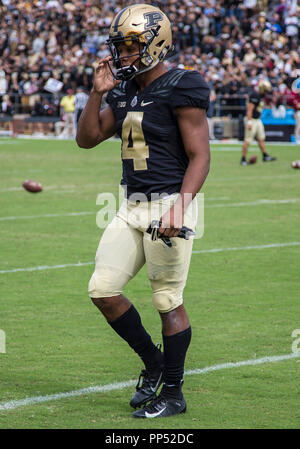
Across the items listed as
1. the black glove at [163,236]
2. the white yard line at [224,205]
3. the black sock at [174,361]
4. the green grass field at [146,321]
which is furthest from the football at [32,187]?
the black glove at [163,236]

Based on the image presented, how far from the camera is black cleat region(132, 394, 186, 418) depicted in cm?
420

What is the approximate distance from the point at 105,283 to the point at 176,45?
2697cm

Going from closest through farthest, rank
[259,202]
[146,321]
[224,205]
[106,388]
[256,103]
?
[106,388]
[146,321]
[224,205]
[259,202]
[256,103]

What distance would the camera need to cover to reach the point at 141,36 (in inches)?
164

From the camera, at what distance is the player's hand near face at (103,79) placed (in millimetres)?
4207

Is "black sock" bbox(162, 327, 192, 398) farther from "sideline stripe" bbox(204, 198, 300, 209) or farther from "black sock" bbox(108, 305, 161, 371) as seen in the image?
"sideline stripe" bbox(204, 198, 300, 209)

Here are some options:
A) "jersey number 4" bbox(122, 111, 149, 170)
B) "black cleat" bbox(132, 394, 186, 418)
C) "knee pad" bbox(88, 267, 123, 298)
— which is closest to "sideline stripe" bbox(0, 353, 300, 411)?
"black cleat" bbox(132, 394, 186, 418)

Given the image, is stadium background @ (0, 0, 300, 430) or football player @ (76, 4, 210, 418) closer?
football player @ (76, 4, 210, 418)

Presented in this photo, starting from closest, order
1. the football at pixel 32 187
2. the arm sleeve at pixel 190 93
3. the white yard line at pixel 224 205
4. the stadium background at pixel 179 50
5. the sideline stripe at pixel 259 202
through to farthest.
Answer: the arm sleeve at pixel 190 93
the white yard line at pixel 224 205
the sideline stripe at pixel 259 202
the football at pixel 32 187
the stadium background at pixel 179 50

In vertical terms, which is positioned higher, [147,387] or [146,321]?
[147,387]

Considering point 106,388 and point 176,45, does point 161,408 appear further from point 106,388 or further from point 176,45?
point 176,45

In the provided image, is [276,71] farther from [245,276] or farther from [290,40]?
[245,276]

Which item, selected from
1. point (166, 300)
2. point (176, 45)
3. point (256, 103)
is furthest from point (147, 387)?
point (176, 45)

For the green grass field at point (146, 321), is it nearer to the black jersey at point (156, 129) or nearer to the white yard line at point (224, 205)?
the white yard line at point (224, 205)
